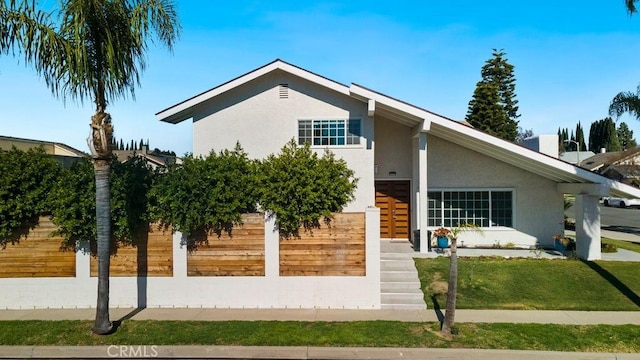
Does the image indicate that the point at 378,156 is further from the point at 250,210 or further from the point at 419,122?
the point at 250,210

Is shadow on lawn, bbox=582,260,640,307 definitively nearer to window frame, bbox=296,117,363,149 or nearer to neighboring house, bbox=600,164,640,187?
window frame, bbox=296,117,363,149

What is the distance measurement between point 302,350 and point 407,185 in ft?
28.3

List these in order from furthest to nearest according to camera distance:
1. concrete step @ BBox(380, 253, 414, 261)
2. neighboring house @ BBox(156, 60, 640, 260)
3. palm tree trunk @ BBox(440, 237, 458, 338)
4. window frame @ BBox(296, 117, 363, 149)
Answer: window frame @ BBox(296, 117, 363, 149), neighboring house @ BBox(156, 60, 640, 260), concrete step @ BBox(380, 253, 414, 261), palm tree trunk @ BBox(440, 237, 458, 338)

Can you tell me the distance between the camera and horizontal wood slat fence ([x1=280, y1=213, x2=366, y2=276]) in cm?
903

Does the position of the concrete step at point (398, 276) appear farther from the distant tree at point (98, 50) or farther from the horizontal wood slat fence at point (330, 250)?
the distant tree at point (98, 50)

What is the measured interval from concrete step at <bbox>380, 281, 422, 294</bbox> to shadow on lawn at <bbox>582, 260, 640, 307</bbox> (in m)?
4.59

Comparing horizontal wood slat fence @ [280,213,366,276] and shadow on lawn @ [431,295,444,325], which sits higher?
horizontal wood slat fence @ [280,213,366,276]

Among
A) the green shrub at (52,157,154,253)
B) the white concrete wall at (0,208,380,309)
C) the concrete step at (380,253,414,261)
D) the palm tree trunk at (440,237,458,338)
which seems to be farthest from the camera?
the concrete step at (380,253,414,261)

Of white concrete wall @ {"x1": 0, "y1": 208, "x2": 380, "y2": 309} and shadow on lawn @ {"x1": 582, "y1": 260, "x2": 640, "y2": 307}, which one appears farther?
shadow on lawn @ {"x1": 582, "y1": 260, "x2": 640, "y2": 307}

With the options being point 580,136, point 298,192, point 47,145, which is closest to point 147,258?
point 298,192

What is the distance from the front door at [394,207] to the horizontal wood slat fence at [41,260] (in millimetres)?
9184

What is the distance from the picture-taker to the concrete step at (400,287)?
9.31m

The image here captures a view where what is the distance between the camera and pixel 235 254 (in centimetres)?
917

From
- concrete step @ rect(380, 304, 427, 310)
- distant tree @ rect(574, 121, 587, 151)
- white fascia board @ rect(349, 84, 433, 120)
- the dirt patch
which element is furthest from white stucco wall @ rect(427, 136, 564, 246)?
distant tree @ rect(574, 121, 587, 151)
